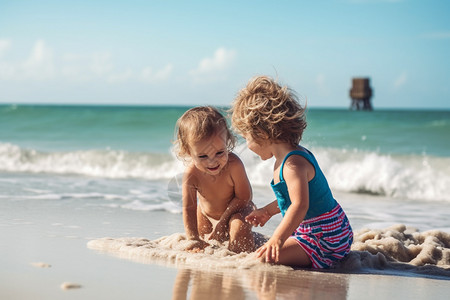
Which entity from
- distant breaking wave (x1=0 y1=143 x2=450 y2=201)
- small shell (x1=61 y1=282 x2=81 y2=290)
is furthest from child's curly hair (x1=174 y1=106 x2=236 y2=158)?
distant breaking wave (x1=0 y1=143 x2=450 y2=201)

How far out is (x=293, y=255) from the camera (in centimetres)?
325

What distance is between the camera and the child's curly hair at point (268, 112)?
10.6ft

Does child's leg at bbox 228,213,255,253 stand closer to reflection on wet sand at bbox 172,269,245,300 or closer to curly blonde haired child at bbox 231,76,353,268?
curly blonde haired child at bbox 231,76,353,268

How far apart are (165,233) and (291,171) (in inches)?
60.2

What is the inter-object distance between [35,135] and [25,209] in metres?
12.6

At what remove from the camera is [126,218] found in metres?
4.90

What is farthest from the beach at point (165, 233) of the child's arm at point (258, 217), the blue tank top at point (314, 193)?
the blue tank top at point (314, 193)

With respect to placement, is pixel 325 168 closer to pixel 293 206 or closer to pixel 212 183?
pixel 212 183

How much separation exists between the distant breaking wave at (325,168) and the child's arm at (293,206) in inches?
151

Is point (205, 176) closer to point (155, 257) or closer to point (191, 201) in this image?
point (191, 201)

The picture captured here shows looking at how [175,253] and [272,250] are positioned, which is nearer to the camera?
[272,250]

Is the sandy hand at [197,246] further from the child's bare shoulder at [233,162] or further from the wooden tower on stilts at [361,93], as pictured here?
the wooden tower on stilts at [361,93]

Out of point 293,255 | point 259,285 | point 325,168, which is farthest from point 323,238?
point 325,168

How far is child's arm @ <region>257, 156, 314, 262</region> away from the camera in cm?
306
